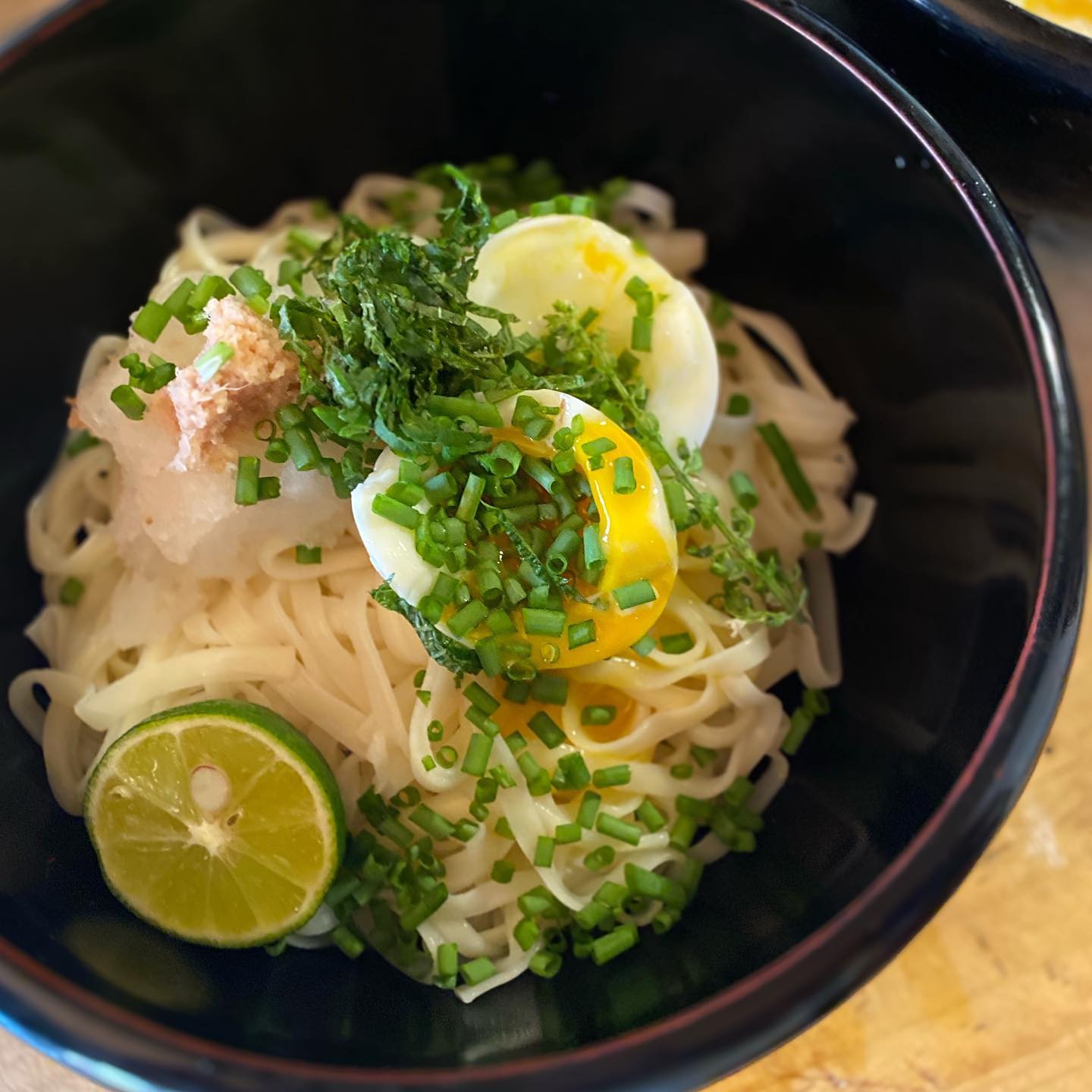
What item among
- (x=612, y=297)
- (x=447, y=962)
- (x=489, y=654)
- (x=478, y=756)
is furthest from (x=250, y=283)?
Answer: (x=447, y=962)

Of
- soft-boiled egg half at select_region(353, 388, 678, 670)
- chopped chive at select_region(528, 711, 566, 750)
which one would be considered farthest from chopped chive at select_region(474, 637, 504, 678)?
chopped chive at select_region(528, 711, 566, 750)

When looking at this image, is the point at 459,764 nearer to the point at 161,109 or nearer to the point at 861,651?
the point at 861,651

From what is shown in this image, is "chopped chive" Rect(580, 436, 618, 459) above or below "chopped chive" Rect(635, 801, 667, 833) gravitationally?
above

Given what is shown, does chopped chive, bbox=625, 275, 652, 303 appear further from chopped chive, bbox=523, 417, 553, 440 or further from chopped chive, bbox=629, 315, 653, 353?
chopped chive, bbox=523, 417, 553, 440

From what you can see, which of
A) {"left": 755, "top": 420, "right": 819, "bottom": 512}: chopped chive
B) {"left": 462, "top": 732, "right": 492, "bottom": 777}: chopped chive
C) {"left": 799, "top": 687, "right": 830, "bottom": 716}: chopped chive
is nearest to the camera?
{"left": 462, "top": 732, "right": 492, "bottom": 777}: chopped chive

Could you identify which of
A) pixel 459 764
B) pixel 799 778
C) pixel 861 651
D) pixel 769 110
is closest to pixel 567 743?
pixel 459 764

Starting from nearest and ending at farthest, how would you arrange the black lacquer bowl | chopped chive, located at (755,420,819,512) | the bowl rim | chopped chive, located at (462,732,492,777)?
the black lacquer bowl
the bowl rim
chopped chive, located at (462,732,492,777)
chopped chive, located at (755,420,819,512)

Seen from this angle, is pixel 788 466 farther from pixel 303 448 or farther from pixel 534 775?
pixel 303 448
